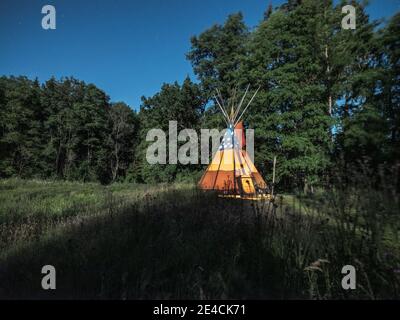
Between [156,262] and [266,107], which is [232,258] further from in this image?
[266,107]

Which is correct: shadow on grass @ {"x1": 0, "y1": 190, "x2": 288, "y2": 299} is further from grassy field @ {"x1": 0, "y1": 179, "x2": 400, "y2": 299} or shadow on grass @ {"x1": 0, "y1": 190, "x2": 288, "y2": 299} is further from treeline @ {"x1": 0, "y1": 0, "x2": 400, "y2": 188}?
treeline @ {"x1": 0, "y1": 0, "x2": 400, "y2": 188}

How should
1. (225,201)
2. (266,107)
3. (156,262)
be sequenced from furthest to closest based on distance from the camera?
(266,107) → (225,201) → (156,262)

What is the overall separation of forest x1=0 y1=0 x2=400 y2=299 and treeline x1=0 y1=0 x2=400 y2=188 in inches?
4.1

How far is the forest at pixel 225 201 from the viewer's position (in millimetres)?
2014

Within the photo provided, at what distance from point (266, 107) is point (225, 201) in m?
14.0

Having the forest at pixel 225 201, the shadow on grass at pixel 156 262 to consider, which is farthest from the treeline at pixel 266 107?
the shadow on grass at pixel 156 262

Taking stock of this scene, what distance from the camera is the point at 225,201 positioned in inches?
175

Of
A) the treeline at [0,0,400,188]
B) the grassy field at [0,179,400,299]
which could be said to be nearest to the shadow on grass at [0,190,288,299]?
the grassy field at [0,179,400,299]

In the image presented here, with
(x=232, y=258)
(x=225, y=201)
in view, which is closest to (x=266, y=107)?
(x=225, y=201)

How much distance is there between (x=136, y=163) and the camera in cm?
3222

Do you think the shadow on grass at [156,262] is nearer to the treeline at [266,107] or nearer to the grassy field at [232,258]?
the grassy field at [232,258]

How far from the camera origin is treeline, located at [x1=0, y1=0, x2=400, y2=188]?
7.34m

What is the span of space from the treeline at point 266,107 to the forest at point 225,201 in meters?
0.10

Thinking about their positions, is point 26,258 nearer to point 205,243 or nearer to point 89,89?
point 205,243
